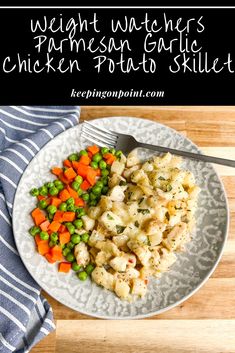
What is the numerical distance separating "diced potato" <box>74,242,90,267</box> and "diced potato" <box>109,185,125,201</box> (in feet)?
1.37

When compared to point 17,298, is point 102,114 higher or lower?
higher

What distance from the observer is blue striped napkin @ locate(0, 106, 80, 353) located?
305cm

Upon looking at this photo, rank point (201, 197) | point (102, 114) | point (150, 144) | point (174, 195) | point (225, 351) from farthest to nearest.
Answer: point (102, 114) < point (150, 144) < point (201, 197) < point (174, 195) < point (225, 351)

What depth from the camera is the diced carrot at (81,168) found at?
3686 millimetres

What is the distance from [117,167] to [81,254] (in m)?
0.81

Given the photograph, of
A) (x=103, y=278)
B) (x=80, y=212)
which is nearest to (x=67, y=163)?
(x=80, y=212)

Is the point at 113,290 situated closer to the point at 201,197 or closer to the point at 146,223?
the point at 146,223

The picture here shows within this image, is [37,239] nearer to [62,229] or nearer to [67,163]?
[62,229]

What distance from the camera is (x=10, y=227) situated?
3482 mm

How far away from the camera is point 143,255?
308 centimetres

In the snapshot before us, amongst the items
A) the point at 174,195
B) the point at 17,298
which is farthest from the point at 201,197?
the point at 17,298

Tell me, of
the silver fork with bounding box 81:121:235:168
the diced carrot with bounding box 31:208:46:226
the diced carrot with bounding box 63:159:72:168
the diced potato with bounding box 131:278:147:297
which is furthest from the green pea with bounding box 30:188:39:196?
the diced potato with bounding box 131:278:147:297

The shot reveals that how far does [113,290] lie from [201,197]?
1025 mm

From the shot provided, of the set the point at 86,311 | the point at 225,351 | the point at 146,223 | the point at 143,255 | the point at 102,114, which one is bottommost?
the point at 225,351
